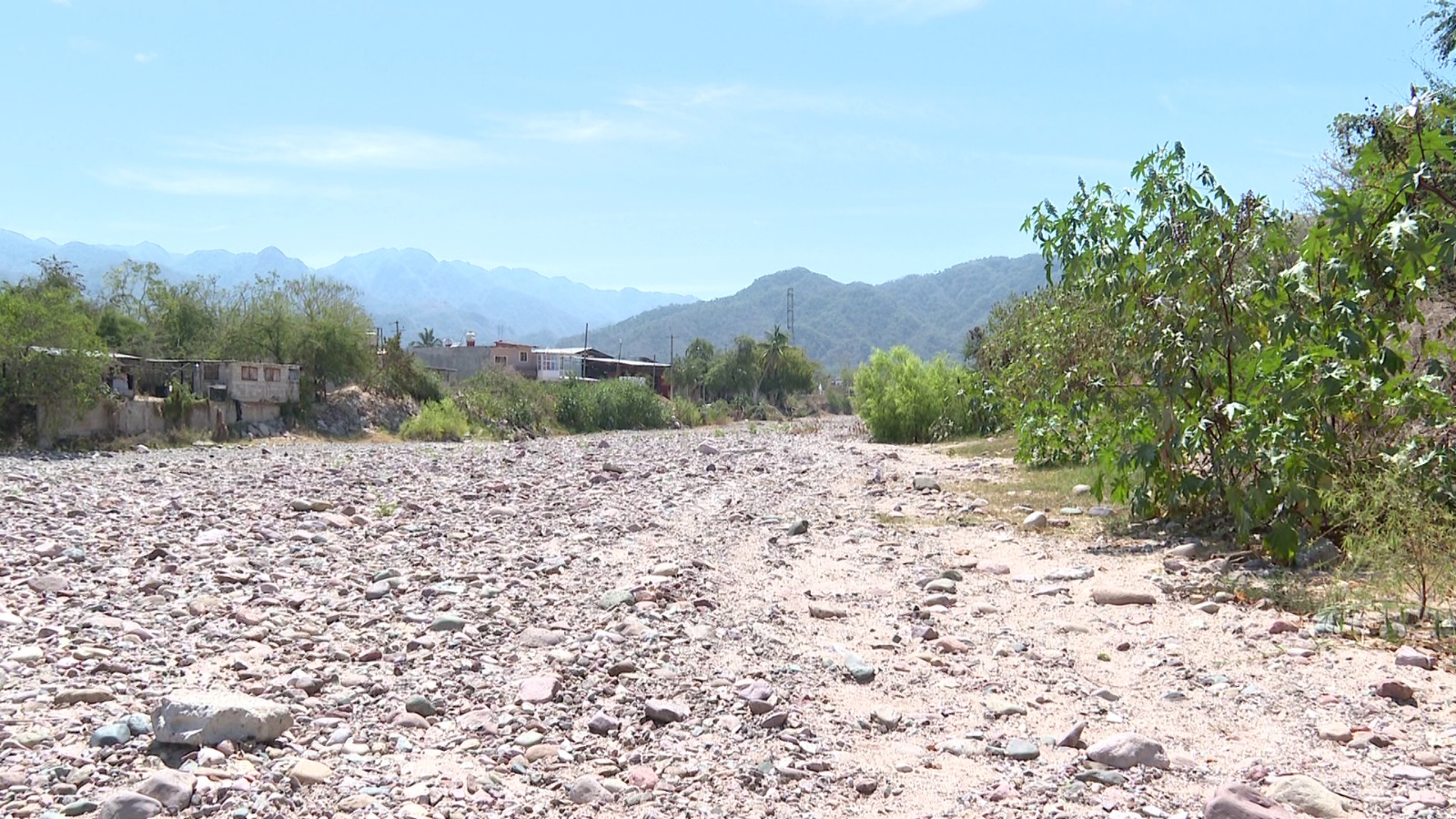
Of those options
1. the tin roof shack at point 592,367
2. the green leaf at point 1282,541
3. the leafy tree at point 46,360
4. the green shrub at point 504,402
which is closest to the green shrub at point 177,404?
the leafy tree at point 46,360

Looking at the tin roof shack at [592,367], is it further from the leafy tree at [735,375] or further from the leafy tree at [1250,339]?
the leafy tree at [1250,339]

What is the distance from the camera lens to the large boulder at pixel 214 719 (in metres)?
4.80

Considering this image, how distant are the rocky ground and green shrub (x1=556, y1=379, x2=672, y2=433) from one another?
3601cm

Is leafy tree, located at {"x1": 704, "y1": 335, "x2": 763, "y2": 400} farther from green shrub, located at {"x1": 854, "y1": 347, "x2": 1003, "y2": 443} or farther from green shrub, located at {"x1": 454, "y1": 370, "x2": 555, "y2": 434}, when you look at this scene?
green shrub, located at {"x1": 854, "y1": 347, "x2": 1003, "y2": 443}

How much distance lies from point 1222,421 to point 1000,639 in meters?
3.95

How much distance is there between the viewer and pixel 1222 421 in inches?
375

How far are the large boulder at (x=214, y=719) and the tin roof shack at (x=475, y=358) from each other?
64.6m

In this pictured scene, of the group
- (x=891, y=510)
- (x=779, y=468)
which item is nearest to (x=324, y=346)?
(x=779, y=468)

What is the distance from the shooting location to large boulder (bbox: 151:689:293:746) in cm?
480

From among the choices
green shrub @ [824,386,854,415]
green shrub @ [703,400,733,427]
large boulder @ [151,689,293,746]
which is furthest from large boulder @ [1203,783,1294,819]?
green shrub @ [824,386,854,415]

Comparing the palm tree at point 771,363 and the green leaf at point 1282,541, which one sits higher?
the palm tree at point 771,363

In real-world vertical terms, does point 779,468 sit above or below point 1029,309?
below

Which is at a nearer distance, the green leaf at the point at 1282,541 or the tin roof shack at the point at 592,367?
the green leaf at the point at 1282,541

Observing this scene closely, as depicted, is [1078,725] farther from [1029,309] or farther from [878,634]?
[1029,309]
